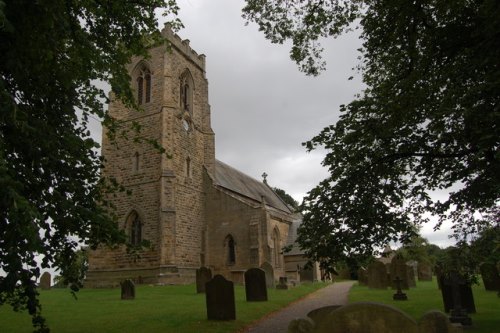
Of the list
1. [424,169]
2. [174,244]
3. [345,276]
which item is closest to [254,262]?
[174,244]

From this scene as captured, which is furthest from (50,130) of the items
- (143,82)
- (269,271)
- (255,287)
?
(143,82)

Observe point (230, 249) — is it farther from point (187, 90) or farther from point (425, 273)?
point (425, 273)

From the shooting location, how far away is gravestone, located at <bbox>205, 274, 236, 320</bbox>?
10477 millimetres

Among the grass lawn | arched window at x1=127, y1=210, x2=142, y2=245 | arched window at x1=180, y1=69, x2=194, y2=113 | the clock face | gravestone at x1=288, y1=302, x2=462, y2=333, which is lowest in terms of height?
the grass lawn

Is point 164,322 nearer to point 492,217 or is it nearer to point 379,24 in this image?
point 492,217

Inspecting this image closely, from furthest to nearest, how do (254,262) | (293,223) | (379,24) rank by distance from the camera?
1. (293,223)
2. (254,262)
3. (379,24)

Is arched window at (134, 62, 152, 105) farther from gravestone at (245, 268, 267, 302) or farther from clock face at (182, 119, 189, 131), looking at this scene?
gravestone at (245, 268, 267, 302)

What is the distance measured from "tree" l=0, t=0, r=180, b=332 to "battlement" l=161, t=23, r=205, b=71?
22828mm

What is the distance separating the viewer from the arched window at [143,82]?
93.9 feet

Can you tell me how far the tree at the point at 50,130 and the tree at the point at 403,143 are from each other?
14.2 feet

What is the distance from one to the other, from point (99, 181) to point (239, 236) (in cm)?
2174

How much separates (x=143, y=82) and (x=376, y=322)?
2716cm

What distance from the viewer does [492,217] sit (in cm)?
851

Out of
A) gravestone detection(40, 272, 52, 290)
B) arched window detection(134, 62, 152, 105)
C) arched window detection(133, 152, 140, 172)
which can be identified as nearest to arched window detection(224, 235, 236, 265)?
arched window detection(133, 152, 140, 172)
